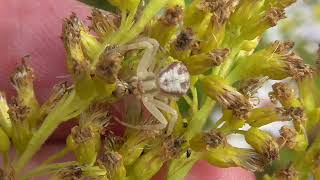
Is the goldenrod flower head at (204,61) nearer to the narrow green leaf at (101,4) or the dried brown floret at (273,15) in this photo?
the dried brown floret at (273,15)

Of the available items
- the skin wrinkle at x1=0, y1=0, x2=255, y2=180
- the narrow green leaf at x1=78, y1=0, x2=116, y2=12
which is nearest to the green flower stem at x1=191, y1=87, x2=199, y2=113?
the narrow green leaf at x1=78, y1=0, x2=116, y2=12

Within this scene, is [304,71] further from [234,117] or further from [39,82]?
[39,82]

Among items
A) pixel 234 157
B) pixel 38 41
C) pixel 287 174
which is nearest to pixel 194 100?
pixel 234 157

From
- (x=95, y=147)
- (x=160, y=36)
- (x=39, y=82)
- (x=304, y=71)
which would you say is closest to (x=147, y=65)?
(x=160, y=36)

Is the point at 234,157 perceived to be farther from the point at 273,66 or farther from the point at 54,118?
the point at 54,118

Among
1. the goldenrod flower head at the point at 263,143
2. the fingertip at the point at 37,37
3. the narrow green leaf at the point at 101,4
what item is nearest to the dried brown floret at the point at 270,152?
the goldenrod flower head at the point at 263,143

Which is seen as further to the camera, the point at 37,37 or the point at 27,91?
the point at 37,37

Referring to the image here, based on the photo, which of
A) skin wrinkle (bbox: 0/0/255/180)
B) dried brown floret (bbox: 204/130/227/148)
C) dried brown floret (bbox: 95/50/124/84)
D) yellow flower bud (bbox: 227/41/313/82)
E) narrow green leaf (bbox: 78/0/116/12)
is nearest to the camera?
dried brown floret (bbox: 95/50/124/84)

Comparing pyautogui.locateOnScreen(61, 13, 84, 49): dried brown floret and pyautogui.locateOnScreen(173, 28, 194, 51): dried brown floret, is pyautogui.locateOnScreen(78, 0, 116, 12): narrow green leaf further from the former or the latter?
pyautogui.locateOnScreen(173, 28, 194, 51): dried brown floret
